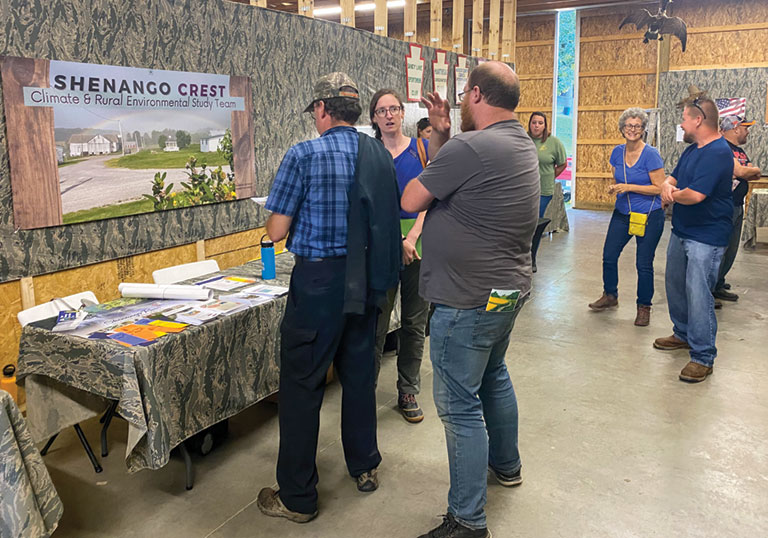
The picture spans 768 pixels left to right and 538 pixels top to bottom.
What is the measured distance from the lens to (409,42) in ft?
20.5

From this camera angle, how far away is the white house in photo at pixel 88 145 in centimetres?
328

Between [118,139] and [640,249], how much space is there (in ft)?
11.9

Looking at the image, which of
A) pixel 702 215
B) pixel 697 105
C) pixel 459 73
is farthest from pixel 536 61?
pixel 702 215

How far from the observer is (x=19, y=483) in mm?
1802

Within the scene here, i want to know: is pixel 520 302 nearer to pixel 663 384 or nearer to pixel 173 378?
pixel 173 378

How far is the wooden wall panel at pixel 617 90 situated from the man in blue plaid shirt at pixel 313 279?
32.3ft

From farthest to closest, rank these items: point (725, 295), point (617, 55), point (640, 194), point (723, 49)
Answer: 1. point (617, 55)
2. point (723, 49)
3. point (725, 295)
4. point (640, 194)

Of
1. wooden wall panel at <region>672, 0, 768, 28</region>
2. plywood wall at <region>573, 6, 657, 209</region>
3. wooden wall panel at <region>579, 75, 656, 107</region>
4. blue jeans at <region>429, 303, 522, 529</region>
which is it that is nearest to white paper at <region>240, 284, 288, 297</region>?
blue jeans at <region>429, 303, 522, 529</region>

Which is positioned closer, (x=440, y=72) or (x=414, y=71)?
(x=414, y=71)

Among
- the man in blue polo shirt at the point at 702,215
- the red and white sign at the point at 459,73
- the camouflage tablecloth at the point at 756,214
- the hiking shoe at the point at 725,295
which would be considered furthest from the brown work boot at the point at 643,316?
the camouflage tablecloth at the point at 756,214

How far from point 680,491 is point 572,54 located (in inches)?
401

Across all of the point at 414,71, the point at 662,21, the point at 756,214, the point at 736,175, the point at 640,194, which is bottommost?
the point at 756,214

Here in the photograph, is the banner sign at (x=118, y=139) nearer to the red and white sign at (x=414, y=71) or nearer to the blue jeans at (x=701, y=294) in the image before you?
the red and white sign at (x=414, y=71)

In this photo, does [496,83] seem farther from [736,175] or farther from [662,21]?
[662,21]
